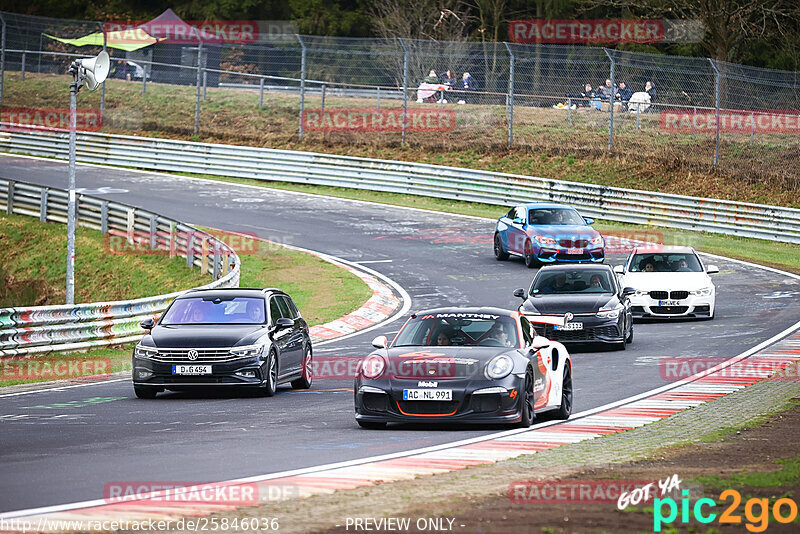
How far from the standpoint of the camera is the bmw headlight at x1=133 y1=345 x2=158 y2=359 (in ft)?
49.6

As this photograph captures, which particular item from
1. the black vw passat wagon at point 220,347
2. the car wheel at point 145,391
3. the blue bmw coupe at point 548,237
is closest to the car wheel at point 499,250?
the blue bmw coupe at point 548,237

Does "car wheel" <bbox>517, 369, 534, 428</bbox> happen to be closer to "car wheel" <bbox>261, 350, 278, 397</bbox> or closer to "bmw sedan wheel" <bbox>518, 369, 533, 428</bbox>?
"bmw sedan wheel" <bbox>518, 369, 533, 428</bbox>

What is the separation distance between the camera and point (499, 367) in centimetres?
1184

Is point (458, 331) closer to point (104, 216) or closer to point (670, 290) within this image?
point (670, 290)

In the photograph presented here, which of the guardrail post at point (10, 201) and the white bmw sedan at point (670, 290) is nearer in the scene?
the white bmw sedan at point (670, 290)

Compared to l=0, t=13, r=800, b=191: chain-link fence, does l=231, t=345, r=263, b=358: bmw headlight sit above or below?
below

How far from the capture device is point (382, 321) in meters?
23.8

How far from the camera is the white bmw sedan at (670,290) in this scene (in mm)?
23297

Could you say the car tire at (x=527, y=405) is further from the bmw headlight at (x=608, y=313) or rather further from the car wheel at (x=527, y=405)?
the bmw headlight at (x=608, y=313)

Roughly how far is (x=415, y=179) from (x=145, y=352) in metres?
27.6

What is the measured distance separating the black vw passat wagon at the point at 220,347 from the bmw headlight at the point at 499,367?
4.26 meters

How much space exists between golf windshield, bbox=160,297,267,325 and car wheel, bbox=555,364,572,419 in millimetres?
4729

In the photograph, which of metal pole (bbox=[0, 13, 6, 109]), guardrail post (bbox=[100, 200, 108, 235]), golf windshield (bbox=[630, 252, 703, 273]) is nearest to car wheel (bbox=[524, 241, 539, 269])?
golf windshield (bbox=[630, 252, 703, 273])

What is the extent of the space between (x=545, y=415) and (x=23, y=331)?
976cm
